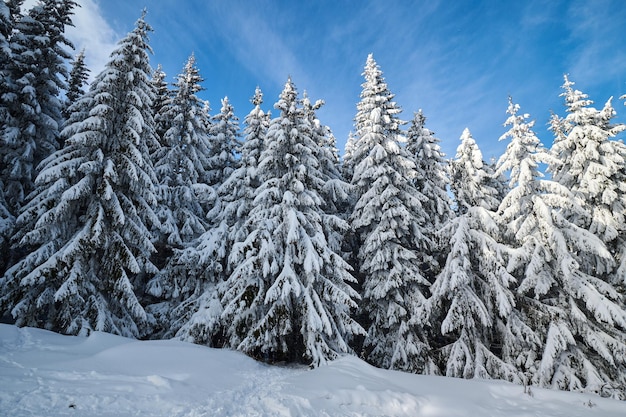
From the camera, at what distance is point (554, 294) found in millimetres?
14305

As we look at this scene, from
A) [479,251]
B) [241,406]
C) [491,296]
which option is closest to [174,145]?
[241,406]

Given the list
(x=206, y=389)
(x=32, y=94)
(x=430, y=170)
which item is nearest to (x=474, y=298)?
(x=430, y=170)

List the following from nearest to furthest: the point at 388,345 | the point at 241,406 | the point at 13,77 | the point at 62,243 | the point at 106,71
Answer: the point at 241,406 < the point at 62,243 < the point at 106,71 < the point at 388,345 < the point at 13,77

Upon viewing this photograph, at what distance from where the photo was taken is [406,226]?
16.5 m

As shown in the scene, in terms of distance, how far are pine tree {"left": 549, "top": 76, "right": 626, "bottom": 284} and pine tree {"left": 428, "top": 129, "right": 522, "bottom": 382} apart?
509cm

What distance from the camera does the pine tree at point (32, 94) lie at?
1531 cm

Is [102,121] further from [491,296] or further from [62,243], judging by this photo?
[491,296]

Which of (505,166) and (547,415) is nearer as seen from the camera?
(547,415)

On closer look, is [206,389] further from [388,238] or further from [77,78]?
[77,78]

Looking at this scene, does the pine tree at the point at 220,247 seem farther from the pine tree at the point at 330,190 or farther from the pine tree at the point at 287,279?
the pine tree at the point at 330,190

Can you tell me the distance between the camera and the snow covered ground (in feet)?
18.6

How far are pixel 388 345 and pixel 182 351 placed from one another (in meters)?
9.57

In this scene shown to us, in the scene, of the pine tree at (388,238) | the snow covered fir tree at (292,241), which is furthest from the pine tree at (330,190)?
the pine tree at (388,238)

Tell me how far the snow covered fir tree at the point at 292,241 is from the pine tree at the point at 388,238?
4.2 inches
